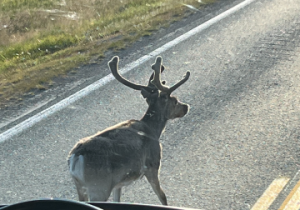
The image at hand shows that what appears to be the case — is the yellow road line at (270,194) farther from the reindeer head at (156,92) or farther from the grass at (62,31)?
the grass at (62,31)

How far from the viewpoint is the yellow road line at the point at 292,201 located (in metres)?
5.00

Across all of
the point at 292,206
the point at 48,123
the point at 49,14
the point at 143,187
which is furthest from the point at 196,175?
the point at 49,14

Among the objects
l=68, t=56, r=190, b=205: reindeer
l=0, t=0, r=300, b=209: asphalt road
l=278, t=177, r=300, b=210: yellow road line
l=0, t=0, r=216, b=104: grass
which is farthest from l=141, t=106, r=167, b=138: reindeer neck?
l=0, t=0, r=216, b=104: grass

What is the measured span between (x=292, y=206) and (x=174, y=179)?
1304 millimetres

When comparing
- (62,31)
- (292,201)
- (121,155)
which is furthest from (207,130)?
(62,31)

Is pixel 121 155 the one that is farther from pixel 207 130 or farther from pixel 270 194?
pixel 207 130

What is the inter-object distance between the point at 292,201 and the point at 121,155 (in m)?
1.90

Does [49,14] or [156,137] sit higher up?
[156,137]

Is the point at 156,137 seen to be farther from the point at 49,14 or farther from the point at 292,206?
the point at 49,14

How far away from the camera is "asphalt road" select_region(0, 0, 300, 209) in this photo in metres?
5.39

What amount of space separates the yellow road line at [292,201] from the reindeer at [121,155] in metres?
1.22

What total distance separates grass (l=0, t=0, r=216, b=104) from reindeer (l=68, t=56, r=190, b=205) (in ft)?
9.96

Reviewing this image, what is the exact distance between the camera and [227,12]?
36.6 ft

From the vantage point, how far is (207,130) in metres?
6.55
